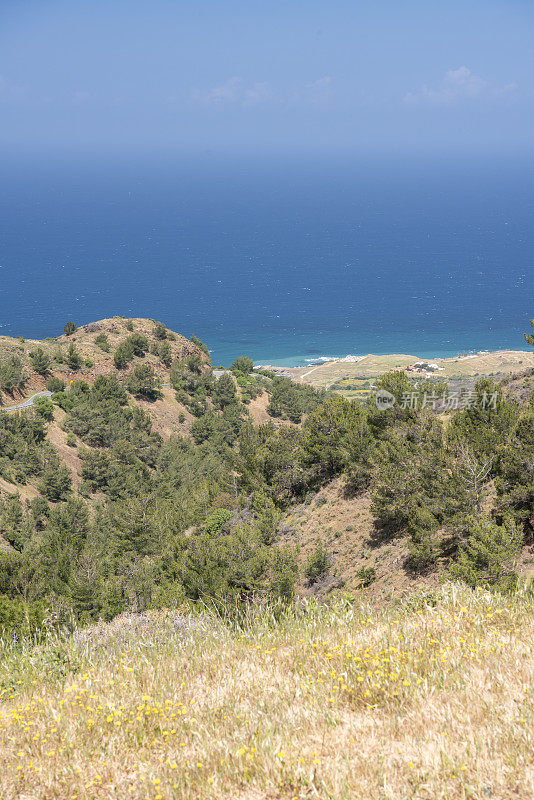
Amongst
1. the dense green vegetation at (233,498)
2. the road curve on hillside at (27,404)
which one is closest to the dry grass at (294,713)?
the dense green vegetation at (233,498)

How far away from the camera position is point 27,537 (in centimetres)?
3278

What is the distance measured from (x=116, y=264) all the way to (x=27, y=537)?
16782cm

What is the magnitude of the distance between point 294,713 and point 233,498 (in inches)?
1162

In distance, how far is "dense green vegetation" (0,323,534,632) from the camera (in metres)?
19.3

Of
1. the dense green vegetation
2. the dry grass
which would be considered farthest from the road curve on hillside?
the dry grass

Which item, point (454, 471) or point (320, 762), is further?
point (454, 471)

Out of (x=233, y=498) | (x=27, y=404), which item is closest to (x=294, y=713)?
(x=233, y=498)

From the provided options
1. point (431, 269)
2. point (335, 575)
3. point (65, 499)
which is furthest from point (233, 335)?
point (335, 575)

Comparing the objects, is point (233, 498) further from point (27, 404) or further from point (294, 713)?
point (294, 713)

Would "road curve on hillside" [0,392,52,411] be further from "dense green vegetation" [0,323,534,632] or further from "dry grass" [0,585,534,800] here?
"dry grass" [0,585,534,800]

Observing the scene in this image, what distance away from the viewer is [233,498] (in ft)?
114

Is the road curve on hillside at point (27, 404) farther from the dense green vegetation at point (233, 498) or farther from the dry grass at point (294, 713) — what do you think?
the dry grass at point (294, 713)

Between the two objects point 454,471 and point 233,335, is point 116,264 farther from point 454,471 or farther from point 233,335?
point 454,471

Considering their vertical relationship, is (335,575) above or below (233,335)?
below
